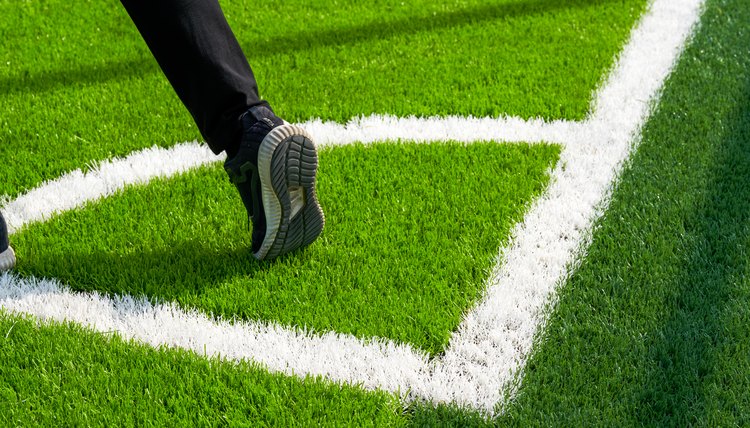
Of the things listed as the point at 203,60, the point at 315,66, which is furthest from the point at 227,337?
the point at 315,66

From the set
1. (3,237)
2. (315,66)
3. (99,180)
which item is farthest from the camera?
(315,66)

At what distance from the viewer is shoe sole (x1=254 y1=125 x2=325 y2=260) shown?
7.41 ft

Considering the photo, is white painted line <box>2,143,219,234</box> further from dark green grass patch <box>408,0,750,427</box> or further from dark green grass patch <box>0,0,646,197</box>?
dark green grass patch <box>408,0,750,427</box>

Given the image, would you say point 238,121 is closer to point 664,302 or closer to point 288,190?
point 288,190

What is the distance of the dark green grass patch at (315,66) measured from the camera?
3148 millimetres

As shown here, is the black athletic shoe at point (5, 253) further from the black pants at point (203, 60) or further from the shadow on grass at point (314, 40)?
the shadow on grass at point (314, 40)

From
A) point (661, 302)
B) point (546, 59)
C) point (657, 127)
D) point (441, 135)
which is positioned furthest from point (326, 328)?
point (546, 59)

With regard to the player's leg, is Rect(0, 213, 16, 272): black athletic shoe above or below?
below

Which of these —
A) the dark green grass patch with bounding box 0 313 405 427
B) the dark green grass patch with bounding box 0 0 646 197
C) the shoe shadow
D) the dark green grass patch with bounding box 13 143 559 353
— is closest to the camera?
the dark green grass patch with bounding box 0 313 405 427

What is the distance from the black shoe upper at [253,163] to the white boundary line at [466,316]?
319 mm

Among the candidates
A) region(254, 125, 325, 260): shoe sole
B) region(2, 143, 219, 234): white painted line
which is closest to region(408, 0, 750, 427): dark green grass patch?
region(254, 125, 325, 260): shoe sole

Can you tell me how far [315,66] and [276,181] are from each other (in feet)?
4.69

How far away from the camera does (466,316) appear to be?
2.13m

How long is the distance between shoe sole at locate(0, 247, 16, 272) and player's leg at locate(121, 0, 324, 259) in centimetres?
60
